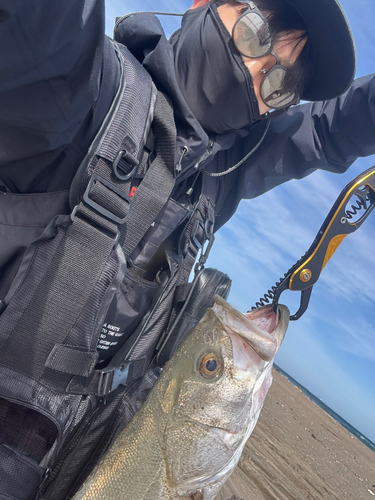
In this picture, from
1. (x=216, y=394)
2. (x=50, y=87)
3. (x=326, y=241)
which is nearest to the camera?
(x=50, y=87)

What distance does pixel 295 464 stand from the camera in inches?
259

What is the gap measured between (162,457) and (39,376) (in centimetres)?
75

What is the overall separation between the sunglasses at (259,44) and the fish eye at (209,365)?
68.0 inches

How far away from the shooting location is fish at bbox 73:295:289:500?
1711mm

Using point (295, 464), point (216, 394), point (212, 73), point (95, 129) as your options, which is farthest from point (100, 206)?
point (295, 464)

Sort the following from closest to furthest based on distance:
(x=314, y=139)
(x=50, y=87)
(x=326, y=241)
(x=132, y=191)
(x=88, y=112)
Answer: (x=50, y=87)
(x=88, y=112)
(x=132, y=191)
(x=326, y=241)
(x=314, y=139)

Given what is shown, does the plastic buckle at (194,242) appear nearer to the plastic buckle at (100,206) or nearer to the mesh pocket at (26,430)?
the plastic buckle at (100,206)

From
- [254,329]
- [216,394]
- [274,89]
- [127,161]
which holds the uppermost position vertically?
[274,89]

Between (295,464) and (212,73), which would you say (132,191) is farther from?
(295,464)

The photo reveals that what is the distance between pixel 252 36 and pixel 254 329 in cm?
183

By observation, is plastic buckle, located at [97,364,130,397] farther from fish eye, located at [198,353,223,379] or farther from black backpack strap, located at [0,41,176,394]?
fish eye, located at [198,353,223,379]

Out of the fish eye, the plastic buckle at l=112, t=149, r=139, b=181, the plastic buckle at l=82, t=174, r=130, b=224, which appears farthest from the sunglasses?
the fish eye

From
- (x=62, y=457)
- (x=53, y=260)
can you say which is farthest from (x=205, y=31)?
(x=62, y=457)

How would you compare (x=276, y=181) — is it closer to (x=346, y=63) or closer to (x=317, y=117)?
(x=317, y=117)
